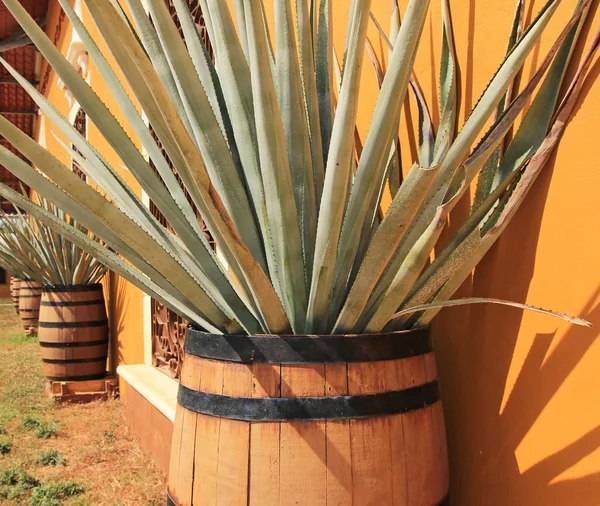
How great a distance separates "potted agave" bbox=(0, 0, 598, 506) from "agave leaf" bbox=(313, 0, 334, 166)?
156 mm

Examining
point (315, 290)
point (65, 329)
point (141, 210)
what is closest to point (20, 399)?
point (65, 329)

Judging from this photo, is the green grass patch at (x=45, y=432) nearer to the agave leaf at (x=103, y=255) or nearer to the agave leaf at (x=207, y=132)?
the agave leaf at (x=103, y=255)

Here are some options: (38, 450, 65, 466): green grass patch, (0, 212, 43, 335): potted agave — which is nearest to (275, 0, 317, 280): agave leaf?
(38, 450, 65, 466): green grass patch

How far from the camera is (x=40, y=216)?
4.23ft

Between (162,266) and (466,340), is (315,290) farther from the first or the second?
(466,340)

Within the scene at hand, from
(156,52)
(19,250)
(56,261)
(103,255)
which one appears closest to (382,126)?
(156,52)

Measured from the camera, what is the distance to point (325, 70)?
1.56 metres

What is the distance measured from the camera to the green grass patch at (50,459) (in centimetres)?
341

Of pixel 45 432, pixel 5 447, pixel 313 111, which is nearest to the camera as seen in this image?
pixel 313 111

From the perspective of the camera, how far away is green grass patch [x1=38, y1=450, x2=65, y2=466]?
3.41m

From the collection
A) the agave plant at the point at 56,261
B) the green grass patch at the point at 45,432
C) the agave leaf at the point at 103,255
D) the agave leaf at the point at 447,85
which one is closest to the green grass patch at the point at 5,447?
the green grass patch at the point at 45,432

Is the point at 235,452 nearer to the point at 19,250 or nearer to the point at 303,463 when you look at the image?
the point at 303,463

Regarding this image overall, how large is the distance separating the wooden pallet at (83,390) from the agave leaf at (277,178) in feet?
13.4

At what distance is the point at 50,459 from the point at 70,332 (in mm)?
1504
